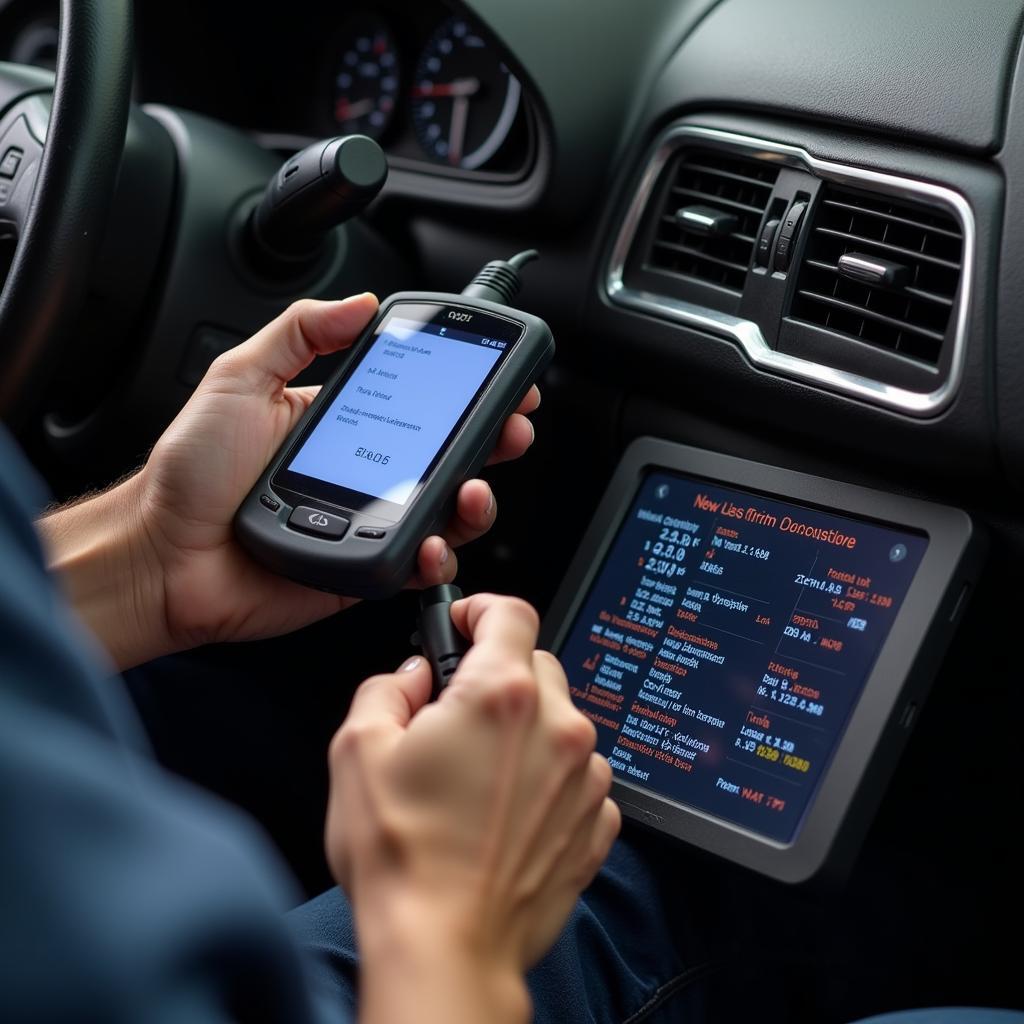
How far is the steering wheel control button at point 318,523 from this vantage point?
1.01 meters

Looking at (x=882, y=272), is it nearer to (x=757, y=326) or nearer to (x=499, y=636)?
(x=757, y=326)

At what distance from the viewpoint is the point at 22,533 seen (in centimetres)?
37

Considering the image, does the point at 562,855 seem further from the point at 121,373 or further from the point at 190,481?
the point at 121,373

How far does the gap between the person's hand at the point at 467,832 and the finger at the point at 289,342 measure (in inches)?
18.6

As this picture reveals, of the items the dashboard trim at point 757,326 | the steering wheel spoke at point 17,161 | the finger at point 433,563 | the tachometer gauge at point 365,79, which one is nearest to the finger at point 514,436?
the finger at point 433,563

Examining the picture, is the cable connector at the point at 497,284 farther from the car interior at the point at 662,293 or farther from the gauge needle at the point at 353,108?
the gauge needle at the point at 353,108

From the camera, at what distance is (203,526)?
1066 mm

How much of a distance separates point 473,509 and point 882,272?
0.40 m

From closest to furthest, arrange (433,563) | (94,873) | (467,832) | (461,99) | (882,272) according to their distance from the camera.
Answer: (94,873) < (467,832) < (433,563) < (882,272) < (461,99)

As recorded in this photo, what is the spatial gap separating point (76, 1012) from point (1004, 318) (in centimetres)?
91

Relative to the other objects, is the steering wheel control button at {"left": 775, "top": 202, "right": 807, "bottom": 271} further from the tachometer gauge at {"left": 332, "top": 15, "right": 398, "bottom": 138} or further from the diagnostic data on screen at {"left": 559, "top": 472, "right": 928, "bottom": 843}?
the tachometer gauge at {"left": 332, "top": 15, "right": 398, "bottom": 138}

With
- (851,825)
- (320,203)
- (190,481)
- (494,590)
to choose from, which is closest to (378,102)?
(320,203)

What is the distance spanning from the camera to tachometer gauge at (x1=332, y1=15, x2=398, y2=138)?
1.61 meters

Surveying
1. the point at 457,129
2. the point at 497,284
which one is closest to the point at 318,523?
the point at 497,284
